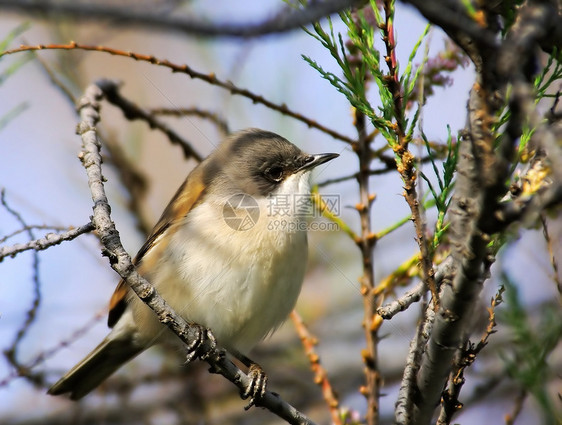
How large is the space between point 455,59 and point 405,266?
961 mm

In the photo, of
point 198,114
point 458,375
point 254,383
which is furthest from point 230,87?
point 458,375

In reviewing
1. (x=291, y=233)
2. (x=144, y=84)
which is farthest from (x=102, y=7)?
(x=144, y=84)

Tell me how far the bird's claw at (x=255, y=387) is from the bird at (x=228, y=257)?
0.01 metres

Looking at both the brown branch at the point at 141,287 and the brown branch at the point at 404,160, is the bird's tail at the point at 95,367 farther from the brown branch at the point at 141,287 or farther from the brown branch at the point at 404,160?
the brown branch at the point at 404,160

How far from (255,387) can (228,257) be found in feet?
2.39

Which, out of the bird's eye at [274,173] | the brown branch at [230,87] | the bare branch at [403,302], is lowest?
the bare branch at [403,302]

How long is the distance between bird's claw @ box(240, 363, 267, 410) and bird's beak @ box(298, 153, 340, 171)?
1276mm

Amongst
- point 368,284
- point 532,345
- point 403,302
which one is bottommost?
point 532,345

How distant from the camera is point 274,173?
4148mm

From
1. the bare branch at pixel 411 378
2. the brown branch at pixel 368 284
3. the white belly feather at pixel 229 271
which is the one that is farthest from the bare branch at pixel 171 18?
the white belly feather at pixel 229 271

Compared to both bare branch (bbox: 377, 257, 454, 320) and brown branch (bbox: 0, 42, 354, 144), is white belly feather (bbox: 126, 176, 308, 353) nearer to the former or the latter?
brown branch (bbox: 0, 42, 354, 144)

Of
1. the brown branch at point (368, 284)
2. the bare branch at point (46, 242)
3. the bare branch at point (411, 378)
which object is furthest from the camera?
the brown branch at point (368, 284)

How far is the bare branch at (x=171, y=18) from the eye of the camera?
1261mm

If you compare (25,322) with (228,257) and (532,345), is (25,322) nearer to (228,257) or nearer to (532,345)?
(228,257)
